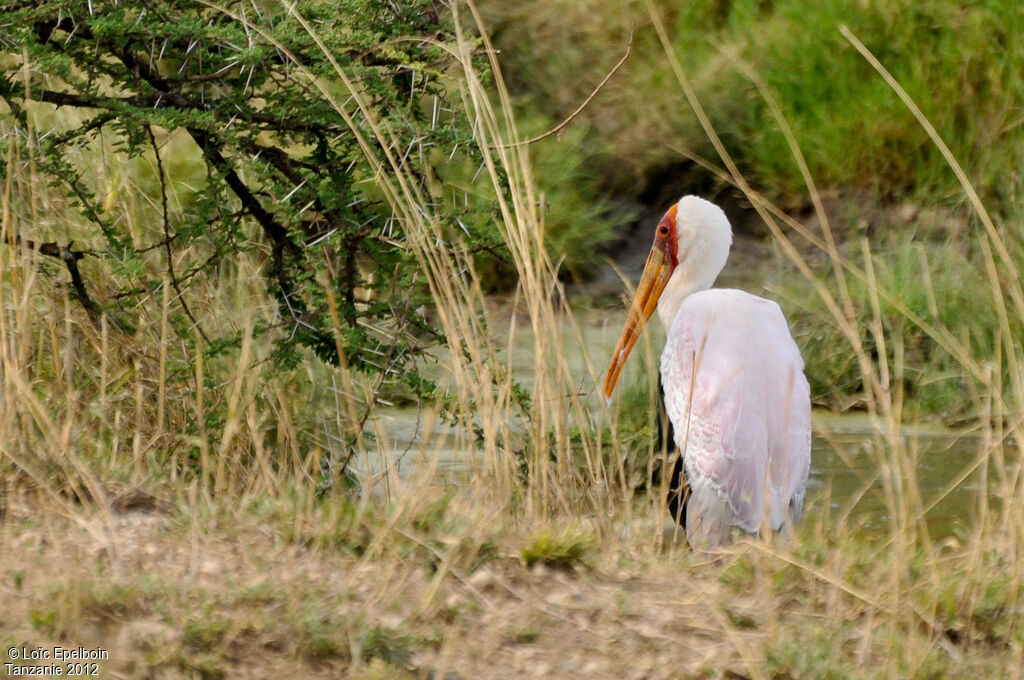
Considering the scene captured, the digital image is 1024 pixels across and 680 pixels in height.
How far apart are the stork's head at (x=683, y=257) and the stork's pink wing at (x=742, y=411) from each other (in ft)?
2.49

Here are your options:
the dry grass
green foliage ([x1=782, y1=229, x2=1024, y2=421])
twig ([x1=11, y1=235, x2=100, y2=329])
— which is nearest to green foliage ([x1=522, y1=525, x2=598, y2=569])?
the dry grass

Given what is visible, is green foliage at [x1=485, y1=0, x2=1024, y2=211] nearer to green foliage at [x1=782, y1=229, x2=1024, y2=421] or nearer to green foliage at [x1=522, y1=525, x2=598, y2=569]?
green foliage at [x1=782, y1=229, x2=1024, y2=421]

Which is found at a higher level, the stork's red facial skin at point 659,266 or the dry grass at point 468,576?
the stork's red facial skin at point 659,266

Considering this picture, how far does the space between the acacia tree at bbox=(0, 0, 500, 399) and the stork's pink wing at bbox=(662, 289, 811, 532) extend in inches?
28.7

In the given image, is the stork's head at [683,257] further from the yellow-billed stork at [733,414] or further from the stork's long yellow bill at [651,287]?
the yellow-billed stork at [733,414]

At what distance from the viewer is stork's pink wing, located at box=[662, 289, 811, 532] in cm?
400

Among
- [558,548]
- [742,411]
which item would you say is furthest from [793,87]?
[558,548]

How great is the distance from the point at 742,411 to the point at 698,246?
4.12ft

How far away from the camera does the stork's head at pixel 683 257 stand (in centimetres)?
520

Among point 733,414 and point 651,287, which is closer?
point 733,414

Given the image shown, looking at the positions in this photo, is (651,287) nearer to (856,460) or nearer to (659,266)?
(659,266)

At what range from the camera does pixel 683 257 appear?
17.4ft

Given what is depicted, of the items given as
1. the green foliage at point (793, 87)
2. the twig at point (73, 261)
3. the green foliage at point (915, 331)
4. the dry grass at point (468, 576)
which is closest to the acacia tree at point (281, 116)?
the twig at point (73, 261)

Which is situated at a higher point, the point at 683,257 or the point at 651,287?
the point at 683,257
